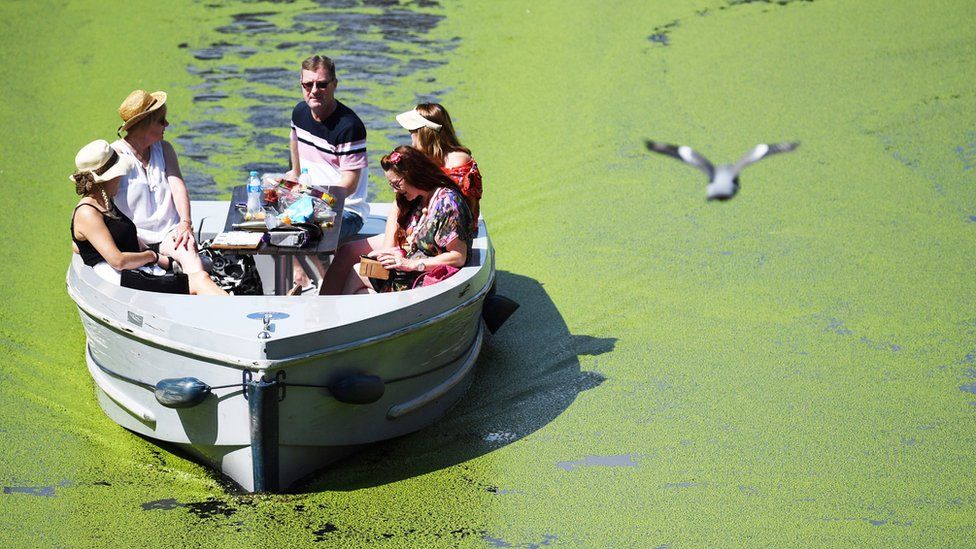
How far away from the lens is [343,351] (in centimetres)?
462

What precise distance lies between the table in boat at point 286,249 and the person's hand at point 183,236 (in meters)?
0.17

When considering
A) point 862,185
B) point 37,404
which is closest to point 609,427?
point 37,404

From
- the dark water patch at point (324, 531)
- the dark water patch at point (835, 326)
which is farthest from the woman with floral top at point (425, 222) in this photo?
the dark water patch at point (835, 326)

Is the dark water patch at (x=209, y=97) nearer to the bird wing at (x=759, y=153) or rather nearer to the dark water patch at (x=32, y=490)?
the dark water patch at (x=32, y=490)

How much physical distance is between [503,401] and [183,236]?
1.61 metres

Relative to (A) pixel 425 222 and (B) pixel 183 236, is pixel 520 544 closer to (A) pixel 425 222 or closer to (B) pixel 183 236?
(A) pixel 425 222

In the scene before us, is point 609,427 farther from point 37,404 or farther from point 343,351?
point 37,404

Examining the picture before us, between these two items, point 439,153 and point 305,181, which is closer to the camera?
point 439,153

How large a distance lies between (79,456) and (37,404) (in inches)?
20.7

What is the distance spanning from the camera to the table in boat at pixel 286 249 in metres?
5.18

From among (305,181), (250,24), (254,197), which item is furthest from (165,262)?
(250,24)

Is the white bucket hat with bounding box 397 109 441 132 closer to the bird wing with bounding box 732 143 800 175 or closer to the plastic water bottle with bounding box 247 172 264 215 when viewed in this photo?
the plastic water bottle with bounding box 247 172 264 215

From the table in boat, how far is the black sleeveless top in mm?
399

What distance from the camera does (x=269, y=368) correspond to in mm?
4449
